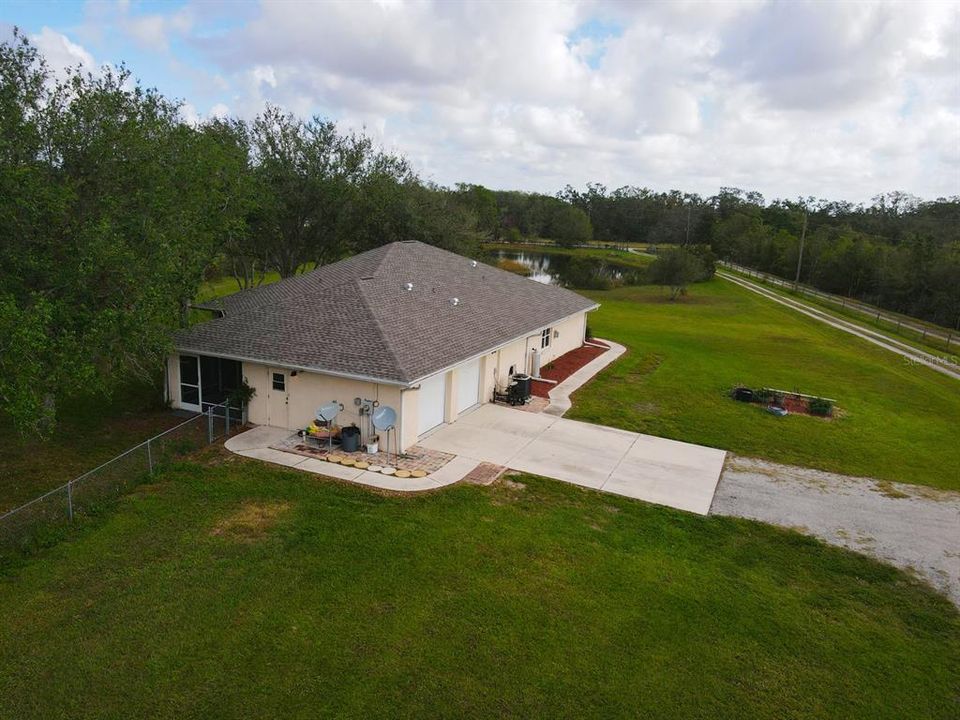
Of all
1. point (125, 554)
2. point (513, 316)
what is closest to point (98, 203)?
point (125, 554)

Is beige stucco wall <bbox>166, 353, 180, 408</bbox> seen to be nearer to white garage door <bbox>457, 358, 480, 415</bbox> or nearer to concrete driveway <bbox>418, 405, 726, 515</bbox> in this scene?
concrete driveway <bbox>418, 405, 726, 515</bbox>

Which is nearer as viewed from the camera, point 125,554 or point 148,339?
point 125,554

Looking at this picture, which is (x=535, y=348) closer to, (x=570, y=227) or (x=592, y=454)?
(x=592, y=454)

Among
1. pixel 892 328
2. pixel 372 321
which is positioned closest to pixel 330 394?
pixel 372 321

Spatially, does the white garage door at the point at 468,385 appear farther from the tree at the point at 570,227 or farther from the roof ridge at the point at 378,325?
the tree at the point at 570,227

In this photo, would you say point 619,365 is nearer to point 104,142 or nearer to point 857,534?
point 857,534

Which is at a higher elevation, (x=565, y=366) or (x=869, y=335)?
(x=869, y=335)
